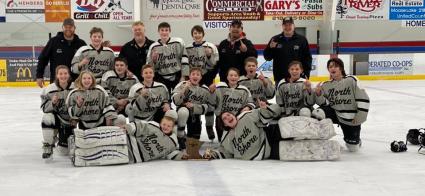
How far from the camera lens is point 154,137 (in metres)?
5.14

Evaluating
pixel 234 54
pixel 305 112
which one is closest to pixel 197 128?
pixel 234 54

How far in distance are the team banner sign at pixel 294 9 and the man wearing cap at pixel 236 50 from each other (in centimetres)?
1263

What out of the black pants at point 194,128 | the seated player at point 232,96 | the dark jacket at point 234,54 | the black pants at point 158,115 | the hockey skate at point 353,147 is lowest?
the hockey skate at point 353,147

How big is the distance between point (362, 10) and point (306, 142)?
14.5 m

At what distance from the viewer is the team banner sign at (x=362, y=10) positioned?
18656mm

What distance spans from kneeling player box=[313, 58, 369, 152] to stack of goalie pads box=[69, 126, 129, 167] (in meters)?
1.87

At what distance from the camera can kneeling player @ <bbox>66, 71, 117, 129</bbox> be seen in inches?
206

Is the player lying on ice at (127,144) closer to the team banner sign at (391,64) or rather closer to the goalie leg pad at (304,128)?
the goalie leg pad at (304,128)

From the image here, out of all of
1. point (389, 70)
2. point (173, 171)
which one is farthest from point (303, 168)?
point (389, 70)

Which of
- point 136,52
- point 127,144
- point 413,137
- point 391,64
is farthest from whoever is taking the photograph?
point 391,64

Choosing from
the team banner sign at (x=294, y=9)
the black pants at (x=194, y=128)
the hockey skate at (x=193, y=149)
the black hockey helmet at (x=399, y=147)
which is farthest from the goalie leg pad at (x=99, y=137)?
the team banner sign at (x=294, y=9)

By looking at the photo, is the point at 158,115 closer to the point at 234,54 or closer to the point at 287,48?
the point at 234,54

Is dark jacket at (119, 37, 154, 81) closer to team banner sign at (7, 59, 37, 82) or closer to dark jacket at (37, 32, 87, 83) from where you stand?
dark jacket at (37, 32, 87, 83)

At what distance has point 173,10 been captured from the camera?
18359 mm
